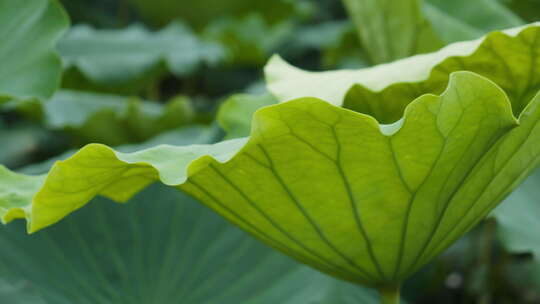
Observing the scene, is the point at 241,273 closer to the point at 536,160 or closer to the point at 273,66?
the point at 273,66

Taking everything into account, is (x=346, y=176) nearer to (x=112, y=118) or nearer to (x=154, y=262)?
(x=154, y=262)

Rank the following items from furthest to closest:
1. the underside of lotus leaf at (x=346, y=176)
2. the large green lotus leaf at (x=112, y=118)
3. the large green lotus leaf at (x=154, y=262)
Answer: the large green lotus leaf at (x=112, y=118) → the large green lotus leaf at (x=154, y=262) → the underside of lotus leaf at (x=346, y=176)

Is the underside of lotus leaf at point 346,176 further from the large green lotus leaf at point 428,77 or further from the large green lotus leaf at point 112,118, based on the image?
the large green lotus leaf at point 112,118

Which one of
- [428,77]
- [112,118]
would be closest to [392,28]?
[428,77]

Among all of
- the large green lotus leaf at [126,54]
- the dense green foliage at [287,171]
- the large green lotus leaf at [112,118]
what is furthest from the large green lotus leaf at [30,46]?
the large green lotus leaf at [126,54]

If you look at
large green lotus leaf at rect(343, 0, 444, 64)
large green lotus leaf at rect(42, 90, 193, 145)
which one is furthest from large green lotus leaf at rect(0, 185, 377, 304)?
large green lotus leaf at rect(42, 90, 193, 145)

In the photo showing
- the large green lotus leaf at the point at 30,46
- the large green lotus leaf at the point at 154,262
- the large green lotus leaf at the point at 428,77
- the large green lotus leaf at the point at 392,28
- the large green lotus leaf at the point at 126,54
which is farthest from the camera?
the large green lotus leaf at the point at 126,54

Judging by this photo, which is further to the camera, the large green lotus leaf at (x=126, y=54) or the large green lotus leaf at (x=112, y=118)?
the large green lotus leaf at (x=126, y=54)
